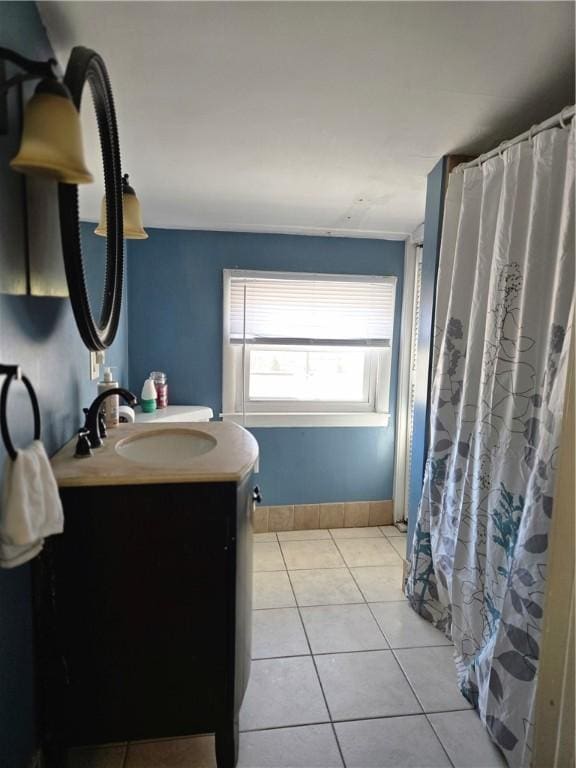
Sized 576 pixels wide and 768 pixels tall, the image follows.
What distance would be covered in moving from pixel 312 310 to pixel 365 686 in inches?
78.3

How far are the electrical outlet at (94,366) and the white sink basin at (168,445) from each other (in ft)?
1.28

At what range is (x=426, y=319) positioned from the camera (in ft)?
6.49

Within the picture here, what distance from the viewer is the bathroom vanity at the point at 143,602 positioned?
1112 mm

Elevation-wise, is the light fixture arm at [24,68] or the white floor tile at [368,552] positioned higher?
the light fixture arm at [24,68]

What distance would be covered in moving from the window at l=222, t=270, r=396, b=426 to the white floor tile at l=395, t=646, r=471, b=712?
1.40 metres

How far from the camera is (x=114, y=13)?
3.31 ft

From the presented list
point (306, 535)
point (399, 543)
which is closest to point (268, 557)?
point (306, 535)

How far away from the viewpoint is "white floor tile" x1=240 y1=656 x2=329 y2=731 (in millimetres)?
1467

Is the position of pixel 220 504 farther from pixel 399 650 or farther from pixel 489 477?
pixel 399 650

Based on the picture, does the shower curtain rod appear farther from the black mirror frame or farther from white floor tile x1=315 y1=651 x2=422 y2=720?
white floor tile x1=315 y1=651 x2=422 y2=720

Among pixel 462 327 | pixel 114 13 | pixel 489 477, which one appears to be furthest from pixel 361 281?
pixel 114 13

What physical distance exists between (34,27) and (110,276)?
0.66 metres

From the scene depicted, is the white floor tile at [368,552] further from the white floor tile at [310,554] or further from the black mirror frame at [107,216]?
the black mirror frame at [107,216]

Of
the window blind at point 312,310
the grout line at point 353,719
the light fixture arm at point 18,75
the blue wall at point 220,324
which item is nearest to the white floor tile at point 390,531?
the blue wall at point 220,324
